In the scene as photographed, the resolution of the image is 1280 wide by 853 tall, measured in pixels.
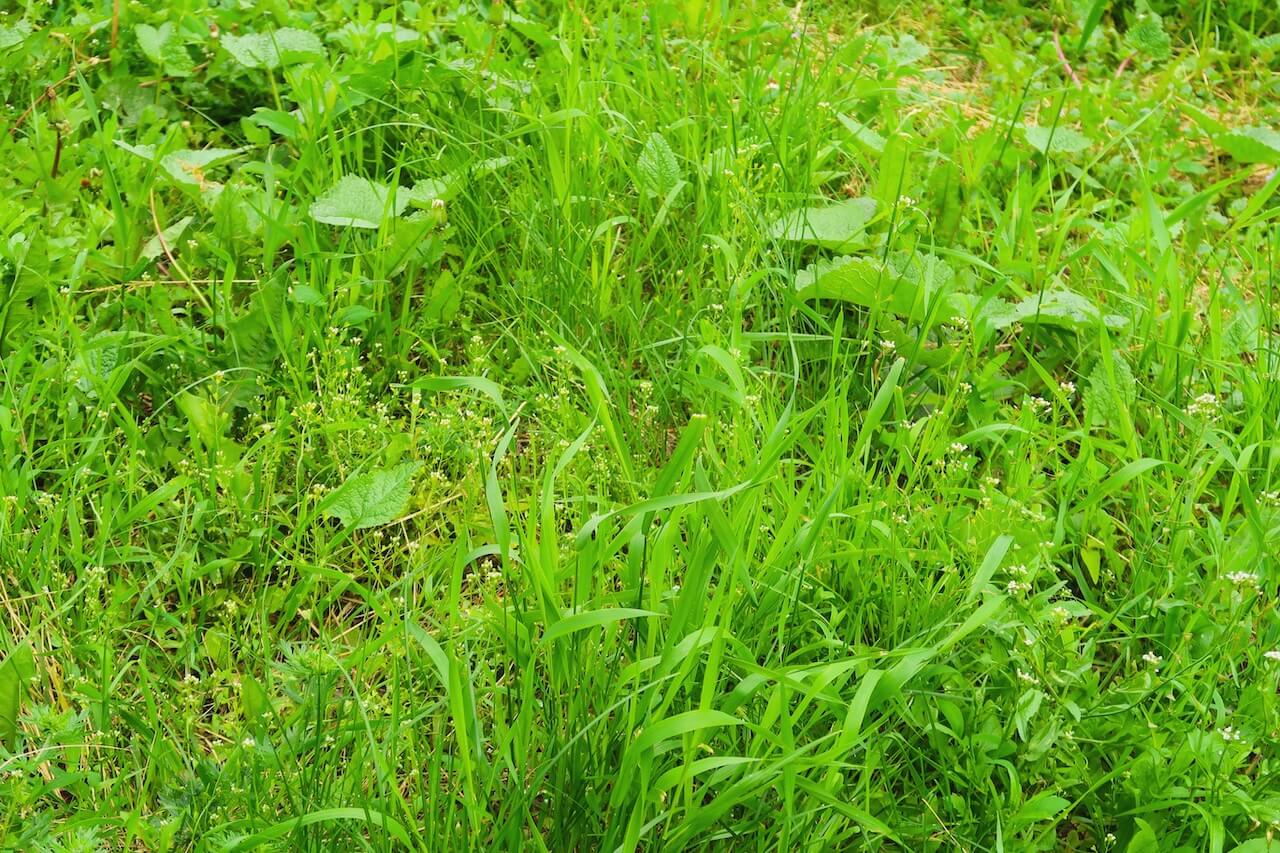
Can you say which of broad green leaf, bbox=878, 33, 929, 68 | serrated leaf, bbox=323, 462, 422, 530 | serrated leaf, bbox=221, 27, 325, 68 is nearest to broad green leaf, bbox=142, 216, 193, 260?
serrated leaf, bbox=221, 27, 325, 68

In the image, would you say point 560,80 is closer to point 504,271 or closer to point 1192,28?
point 504,271

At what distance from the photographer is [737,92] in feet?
9.94

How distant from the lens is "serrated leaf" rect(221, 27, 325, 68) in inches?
117

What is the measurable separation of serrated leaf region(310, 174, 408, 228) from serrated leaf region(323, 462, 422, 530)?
2.12ft

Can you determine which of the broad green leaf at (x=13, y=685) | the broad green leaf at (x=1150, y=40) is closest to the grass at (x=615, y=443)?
the broad green leaf at (x=13, y=685)

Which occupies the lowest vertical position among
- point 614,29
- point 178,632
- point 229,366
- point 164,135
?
point 178,632

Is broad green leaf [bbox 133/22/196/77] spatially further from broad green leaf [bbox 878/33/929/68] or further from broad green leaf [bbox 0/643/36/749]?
broad green leaf [bbox 878/33/929/68]

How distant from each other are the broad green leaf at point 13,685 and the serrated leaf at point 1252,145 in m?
2.95

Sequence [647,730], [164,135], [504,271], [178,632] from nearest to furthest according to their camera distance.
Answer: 1. [647,730]
2. [178,632]
3. [504,271]
4. [164,135]

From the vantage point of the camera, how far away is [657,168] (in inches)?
106

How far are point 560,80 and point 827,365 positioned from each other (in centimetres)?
102

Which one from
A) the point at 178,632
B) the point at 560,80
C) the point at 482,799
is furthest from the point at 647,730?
the point at 560,80

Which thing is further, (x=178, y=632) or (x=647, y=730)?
(x=178, y=632)

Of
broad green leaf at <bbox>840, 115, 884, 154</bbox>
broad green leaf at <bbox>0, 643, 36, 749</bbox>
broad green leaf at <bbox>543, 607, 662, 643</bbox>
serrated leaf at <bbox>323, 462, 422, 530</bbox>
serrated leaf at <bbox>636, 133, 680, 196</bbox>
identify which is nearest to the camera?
broad green leaf at <bbox>543, 607, 662, 643</bbox>
